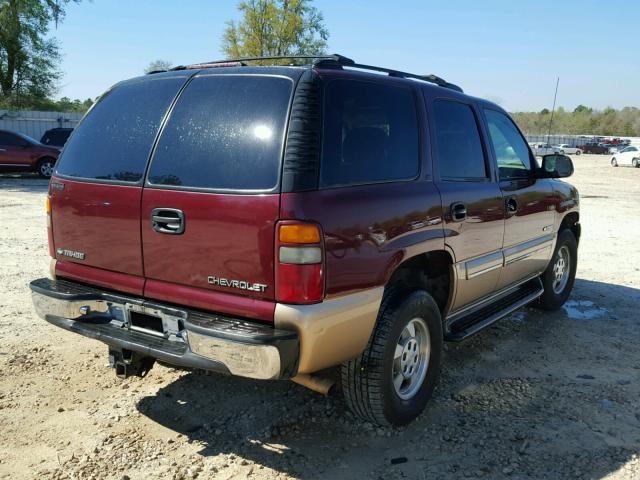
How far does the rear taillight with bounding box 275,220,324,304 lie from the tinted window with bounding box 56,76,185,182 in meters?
0.97

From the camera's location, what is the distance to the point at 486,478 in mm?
2922

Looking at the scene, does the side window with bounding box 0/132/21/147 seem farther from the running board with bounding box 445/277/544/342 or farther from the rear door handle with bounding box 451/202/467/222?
the rear door handle with bounding box 451/202/467/222

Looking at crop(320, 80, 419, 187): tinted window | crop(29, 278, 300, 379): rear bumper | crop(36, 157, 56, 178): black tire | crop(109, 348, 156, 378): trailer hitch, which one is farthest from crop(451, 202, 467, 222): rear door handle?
crop(36, 157, 56, 178): black tire

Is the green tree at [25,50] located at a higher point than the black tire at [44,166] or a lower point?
higher

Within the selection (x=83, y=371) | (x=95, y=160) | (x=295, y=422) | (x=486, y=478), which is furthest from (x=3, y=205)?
(x=486, y=478)

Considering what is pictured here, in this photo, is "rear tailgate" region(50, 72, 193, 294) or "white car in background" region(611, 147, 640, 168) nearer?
"rear tailgate" region(50, 72, 193, 294)

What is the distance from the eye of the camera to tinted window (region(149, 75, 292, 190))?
8.87 feet

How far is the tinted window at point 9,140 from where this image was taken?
55.6ft

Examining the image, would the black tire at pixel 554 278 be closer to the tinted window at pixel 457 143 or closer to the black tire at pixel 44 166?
the tinted window at pixel 457 143

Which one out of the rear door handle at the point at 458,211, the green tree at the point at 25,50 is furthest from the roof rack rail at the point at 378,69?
the green tree at the point at 25,50

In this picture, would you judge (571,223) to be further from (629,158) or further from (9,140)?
(629,158)

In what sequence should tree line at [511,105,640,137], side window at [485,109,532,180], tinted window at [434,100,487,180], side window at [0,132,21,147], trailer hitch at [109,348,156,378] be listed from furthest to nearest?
tree line at [511,105,640,137]
side window at [0,132,21,147]
side window at [485,109,532,180]
tinted window at [434,100,487,180]
trailer hitch at [109,348,156,378]

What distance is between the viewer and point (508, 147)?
475 centimetres

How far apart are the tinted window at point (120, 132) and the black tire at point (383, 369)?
154 cm
